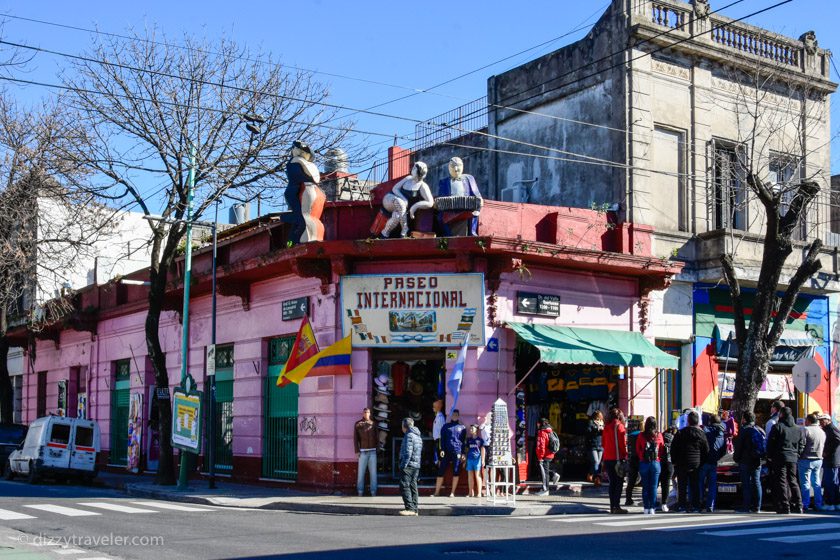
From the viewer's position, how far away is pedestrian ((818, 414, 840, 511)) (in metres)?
18.7

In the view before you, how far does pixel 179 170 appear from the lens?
25.0 m

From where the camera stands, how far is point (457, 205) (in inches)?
844

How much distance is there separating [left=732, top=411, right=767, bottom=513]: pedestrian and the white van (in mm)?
17975

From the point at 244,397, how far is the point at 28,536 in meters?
12.0

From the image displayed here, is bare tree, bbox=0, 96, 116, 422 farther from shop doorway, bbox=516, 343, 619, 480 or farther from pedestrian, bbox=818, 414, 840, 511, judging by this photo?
pedestrian, bbox=818, 414, 840, 511

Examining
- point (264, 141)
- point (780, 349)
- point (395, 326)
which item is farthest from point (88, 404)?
point (780, 349)

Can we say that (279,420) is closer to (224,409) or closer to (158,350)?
(224,409)

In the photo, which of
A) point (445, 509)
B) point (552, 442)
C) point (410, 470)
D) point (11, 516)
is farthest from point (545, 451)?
point (11, 516)

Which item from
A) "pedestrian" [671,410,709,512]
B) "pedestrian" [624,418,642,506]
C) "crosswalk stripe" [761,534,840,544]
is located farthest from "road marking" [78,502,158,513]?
"crosswalk stripe" [761,534,840,544]

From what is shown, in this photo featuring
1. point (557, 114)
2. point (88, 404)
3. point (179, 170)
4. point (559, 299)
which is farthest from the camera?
point (88, 404)

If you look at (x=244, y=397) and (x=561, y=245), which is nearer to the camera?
(x=561, y=245)

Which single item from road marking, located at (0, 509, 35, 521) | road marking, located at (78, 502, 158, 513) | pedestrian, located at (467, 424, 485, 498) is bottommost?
road marking, located at (78, 502, 158, 513)

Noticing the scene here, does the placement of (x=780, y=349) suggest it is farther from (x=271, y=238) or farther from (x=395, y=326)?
(x=271, y=238)

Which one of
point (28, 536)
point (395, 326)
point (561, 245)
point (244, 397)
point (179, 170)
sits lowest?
point (28, 536)
